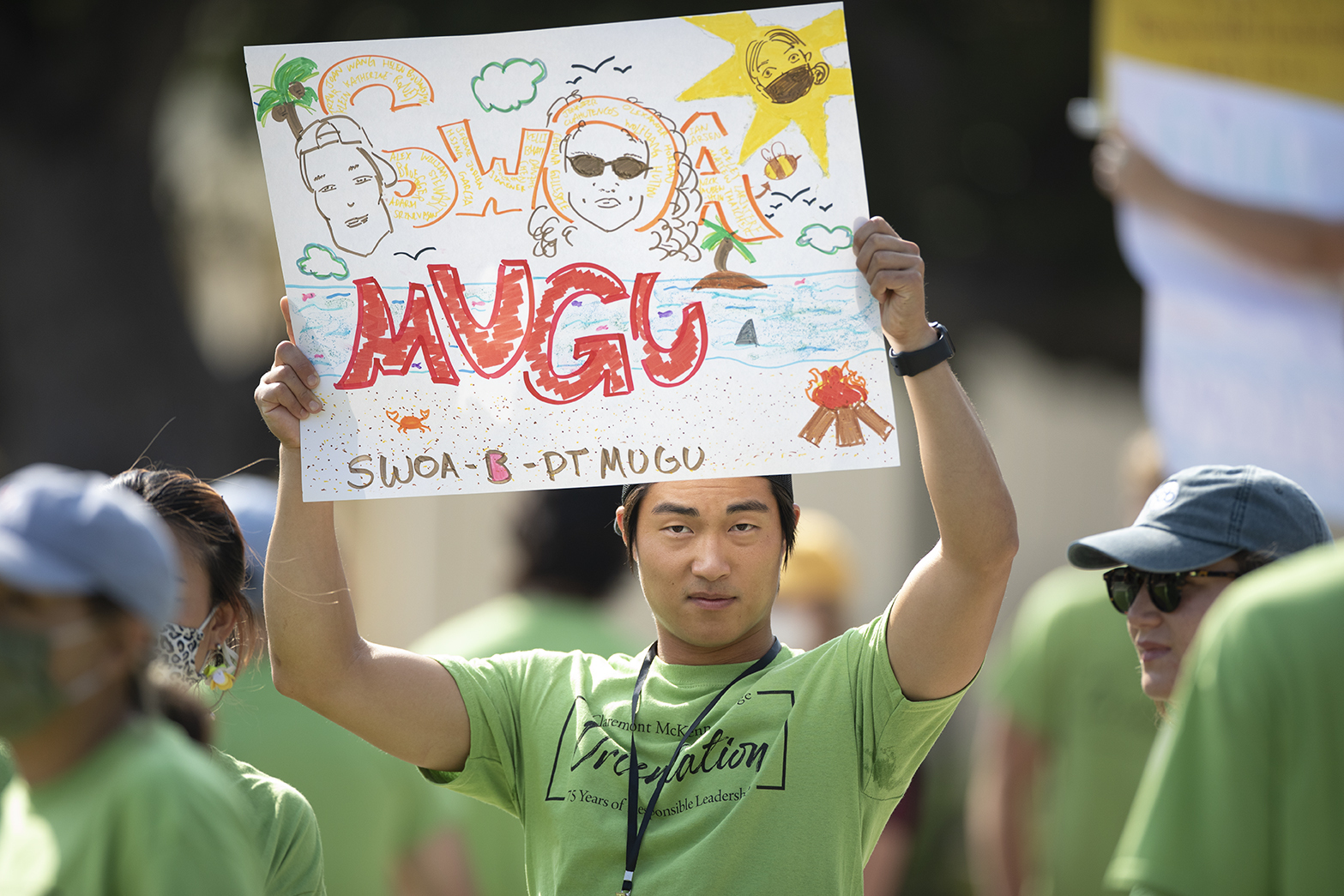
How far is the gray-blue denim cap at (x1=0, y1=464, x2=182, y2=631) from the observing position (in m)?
1.70

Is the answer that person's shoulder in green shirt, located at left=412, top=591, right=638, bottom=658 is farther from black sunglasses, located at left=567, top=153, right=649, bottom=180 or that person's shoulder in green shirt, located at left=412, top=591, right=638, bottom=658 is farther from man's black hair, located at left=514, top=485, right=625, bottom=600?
black sunglasses, located at left=567, top=153, right=649, bottom=180

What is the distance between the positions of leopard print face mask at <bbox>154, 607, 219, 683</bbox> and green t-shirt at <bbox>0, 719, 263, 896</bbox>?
2.59 ft

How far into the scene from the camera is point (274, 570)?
8.29ft

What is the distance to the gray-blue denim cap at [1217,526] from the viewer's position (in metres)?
2.40

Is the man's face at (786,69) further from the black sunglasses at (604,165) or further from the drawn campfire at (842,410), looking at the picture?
the drawn campfire at (842,410)

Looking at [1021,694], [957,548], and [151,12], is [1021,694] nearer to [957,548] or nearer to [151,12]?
[957,548]

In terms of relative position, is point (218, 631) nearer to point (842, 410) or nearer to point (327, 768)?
point (327, 768)

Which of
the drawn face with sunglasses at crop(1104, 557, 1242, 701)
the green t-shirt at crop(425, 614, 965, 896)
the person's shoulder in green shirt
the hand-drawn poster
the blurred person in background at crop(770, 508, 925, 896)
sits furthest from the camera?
the blurred person in background at crop(770, 508, 925, 896)

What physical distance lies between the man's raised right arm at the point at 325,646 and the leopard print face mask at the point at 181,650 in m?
0.15

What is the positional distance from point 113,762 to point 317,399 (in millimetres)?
992

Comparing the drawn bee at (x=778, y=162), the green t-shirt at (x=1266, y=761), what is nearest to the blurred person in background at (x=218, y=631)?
the drawn bee at (x=778, y=162)

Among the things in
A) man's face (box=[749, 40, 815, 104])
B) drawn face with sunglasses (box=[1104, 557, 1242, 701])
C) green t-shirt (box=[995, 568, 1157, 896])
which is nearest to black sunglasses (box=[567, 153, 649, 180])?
man's face (box=[749, 40, 815, 104])

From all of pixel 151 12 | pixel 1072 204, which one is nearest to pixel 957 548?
pixel 1072 204

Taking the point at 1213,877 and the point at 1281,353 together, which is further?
the point at 1281,353
